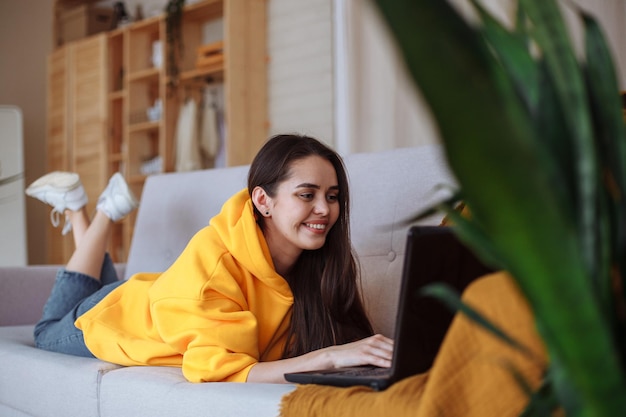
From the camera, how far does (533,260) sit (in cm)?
43

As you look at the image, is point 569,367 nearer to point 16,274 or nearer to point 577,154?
point 577,154

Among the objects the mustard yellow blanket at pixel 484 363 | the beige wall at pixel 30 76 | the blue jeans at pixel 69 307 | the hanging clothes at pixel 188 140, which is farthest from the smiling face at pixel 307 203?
the beige wall at pixel 30 76

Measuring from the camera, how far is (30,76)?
6.93 meters

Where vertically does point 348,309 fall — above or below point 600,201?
below

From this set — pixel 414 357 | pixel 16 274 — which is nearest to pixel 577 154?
pixel 414 357

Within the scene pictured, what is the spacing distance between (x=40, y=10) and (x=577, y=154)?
7141mm

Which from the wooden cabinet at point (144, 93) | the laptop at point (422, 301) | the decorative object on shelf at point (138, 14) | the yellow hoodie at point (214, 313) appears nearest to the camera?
the laptop at point (422, 301)

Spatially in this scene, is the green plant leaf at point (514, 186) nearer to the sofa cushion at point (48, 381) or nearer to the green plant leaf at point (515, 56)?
the green plant leaf at point (515, 56)

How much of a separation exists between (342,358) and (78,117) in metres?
5.76

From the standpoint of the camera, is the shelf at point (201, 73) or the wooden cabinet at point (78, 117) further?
the wooden cabinet at point (78, 117)

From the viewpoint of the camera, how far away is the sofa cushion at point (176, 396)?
1.28 m

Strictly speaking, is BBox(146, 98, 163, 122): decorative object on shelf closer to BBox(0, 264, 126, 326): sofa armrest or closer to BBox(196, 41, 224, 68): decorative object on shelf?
BBox(196, 41, 224, 68): decorative object on shelf

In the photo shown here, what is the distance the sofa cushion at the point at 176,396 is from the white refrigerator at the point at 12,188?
4415 mm

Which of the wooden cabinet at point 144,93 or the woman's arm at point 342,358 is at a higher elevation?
the wooden cabinet at point 144,93
